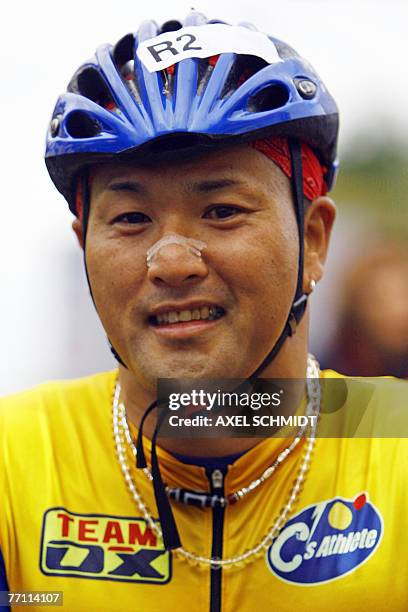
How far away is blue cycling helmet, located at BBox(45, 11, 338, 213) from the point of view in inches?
92.8

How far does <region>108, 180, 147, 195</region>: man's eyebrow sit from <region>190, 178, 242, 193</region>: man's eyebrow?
16 centimetres

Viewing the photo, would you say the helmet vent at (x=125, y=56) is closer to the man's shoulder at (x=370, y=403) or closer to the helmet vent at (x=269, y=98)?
the helmet vent at (x=269, y=98)

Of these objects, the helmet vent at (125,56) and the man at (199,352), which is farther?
the helmet vent at (125,56)

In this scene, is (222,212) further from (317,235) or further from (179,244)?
(317,235)

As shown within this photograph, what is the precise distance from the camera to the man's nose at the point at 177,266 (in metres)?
2.25

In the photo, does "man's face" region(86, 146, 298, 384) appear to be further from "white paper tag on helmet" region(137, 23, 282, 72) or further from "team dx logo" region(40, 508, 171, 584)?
"team dx logo" region(40, 508, 171, 584)

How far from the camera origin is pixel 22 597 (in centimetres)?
247

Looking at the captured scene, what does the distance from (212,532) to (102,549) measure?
37cm

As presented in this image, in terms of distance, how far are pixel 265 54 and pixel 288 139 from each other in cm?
30

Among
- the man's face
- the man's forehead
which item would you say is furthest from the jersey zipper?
the man's forehead

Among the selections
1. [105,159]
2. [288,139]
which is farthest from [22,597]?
[288,139]

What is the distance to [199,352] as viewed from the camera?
91.4 inches

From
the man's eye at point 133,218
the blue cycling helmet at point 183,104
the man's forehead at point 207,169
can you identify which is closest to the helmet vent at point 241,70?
the blue cycling helmet at point 183,104

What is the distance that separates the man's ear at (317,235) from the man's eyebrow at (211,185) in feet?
1.50
